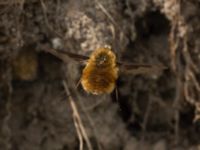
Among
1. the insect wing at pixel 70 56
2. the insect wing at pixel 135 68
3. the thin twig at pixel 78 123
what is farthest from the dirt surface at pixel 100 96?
the insect wing at pixel 135 68

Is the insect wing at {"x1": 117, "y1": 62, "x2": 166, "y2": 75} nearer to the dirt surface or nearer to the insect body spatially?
the insect body

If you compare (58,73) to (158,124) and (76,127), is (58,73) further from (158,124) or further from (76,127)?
(158,124)

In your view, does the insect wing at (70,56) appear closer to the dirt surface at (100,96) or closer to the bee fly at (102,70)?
the bee fly at (102,70)

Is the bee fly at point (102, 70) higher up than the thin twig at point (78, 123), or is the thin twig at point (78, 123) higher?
the bee fly at point (102, 70)

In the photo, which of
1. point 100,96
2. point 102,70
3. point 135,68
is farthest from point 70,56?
point 100,96

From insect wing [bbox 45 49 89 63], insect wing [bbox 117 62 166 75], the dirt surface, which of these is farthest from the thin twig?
insect wing [bbox 117 62 166 75]

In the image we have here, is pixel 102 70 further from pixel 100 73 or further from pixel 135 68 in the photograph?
pixel 135 68
